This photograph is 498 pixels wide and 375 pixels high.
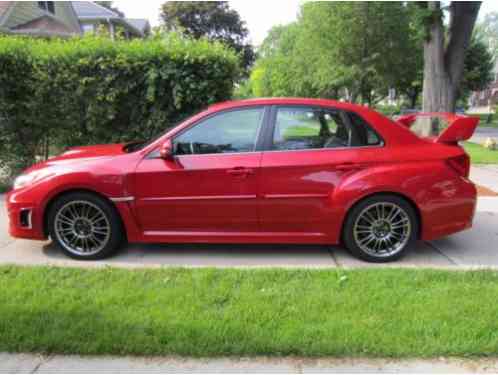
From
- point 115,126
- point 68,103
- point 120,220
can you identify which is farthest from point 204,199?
point 68,103

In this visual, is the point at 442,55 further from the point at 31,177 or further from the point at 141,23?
the point at 141,23

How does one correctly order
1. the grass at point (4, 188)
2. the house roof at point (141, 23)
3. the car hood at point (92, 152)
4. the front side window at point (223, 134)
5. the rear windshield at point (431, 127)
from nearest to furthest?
1. the front side window at point (223, 134)
2. the car hood at point (92, 152)
3. the grass at point (4, 188)
4. the rear windshield at point (431, 127)
5. the house roof at point (141, 23)

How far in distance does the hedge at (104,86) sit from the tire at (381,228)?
139 inches

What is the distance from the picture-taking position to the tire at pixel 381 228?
4.18 meters

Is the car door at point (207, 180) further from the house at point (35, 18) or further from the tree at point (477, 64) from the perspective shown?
the tree at point (477, 64)

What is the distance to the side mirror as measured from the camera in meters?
4.10

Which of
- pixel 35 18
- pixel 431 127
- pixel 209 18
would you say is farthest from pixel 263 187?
pixel 209 18

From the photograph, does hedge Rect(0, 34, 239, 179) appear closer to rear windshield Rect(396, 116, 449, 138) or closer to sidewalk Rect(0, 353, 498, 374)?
sidewalk Rect(0, 353, 498, 374)

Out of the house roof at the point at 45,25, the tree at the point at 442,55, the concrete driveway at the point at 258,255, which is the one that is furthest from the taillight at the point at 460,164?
the house roof at the point at 45,25

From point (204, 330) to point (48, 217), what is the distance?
7.63ft

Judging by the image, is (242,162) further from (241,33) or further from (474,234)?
(241,33)

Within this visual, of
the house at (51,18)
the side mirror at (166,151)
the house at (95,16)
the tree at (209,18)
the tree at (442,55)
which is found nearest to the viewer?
the side mirror at (166,151)

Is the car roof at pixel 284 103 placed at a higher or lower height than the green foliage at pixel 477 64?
lower

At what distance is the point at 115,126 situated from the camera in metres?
7.21
